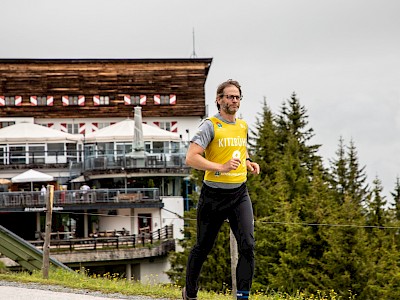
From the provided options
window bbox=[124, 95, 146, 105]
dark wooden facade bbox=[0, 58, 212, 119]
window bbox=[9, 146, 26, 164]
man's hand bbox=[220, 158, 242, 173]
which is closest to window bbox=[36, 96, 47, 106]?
A: dark wooden facade bbox=[0, 58, 212, 119]

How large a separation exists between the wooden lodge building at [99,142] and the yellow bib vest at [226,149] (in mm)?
22420

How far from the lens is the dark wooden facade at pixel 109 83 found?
7206 centimetres

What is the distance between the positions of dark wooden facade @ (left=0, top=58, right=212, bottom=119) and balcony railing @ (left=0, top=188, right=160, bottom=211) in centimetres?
2304

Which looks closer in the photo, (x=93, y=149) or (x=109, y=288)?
(x=109, y=288)

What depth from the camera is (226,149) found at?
287 inches

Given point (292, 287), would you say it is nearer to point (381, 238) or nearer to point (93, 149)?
point (381, 238)

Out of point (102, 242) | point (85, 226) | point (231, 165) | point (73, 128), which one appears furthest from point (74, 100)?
point (231, 165)

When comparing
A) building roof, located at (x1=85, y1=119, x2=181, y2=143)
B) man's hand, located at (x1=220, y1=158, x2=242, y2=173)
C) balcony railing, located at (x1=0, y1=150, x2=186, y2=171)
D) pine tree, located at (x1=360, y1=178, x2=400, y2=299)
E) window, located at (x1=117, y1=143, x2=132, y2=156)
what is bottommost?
pine tree, located at (x1=360, y1=178, x2=400, y2=299)

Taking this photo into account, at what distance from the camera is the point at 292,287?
32562mm

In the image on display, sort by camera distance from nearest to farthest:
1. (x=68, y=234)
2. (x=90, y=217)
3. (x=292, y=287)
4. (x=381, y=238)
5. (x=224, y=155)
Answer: (x=224, y=155) < (x=292, y=287) < (x=381, y=238) < (x=68, y=234) < (x=90, y=217)

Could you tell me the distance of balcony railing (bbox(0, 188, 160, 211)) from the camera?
1876 inches

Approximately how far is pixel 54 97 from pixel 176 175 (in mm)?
20935

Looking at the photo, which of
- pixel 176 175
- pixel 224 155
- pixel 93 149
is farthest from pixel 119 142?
pixel 224 155

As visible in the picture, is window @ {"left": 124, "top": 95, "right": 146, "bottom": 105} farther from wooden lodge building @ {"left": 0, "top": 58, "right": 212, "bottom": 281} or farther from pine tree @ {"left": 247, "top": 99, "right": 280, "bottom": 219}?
pine tree @ {"left": 247, "top": 99, "right": 280, "bottom": 219}
